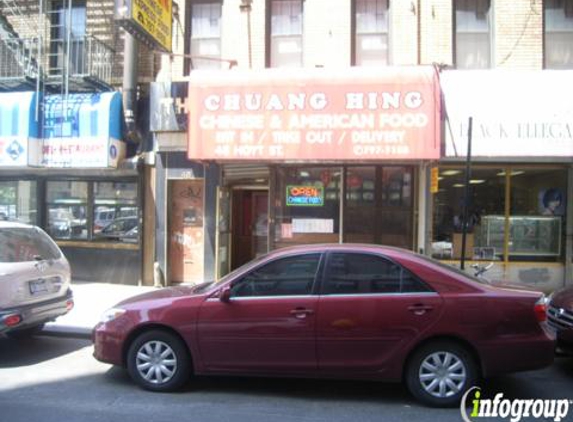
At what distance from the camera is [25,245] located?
6953 mm

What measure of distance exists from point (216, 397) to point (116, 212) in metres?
7.59

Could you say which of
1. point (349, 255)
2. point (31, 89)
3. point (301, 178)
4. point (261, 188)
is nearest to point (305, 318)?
point (349, 255)

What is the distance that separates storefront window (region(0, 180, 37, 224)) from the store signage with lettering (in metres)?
4.73

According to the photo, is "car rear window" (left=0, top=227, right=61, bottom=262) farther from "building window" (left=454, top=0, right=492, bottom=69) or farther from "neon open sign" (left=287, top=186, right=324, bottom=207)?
"building window" (left=454, top=0, right=492, bottom=69)

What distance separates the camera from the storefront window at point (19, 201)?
1259cm

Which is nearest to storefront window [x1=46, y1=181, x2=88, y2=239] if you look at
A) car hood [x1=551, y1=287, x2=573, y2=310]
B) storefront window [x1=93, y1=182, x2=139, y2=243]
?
storefront window [x1=93, y1=182, x2=139, y2=243]

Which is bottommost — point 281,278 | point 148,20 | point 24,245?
point 281,278

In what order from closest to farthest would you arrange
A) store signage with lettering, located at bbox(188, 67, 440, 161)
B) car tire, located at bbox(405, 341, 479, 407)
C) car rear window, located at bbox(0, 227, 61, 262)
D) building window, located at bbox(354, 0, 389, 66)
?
car tire, located at bbox(405, 341, 479, 407) → car rear window, located at bbox(0, 227, 61, 262) → store signage with lettering, located at bbox(188, 67, 440, 161) → building window, located at bbox(354, 0, 389, 66)

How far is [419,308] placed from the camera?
5184mm

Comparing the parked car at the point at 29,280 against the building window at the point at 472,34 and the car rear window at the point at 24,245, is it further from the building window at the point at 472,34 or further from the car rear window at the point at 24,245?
the building window at the point at 472,34

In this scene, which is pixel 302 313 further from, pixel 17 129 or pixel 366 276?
pixel 17 129

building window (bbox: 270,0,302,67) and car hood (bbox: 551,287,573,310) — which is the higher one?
building window (bbox: 270,0,302,67)

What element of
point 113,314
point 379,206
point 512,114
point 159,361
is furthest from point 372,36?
point 159,361

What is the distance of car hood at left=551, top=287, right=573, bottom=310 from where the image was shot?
6.33 meters
